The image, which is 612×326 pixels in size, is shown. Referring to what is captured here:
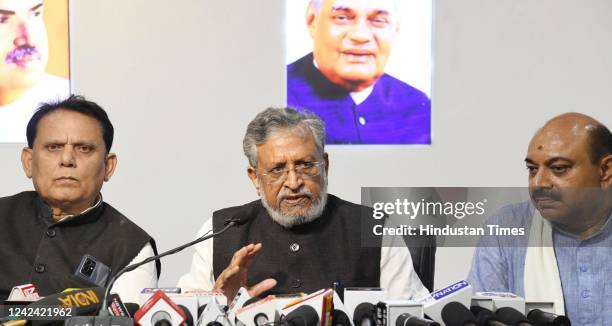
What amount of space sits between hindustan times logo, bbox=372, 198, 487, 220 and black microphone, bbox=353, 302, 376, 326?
1.00 metres

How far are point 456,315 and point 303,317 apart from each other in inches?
15.0

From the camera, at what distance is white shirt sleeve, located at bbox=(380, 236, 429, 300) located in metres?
2.93

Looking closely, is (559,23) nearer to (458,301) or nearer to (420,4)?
(420,4)

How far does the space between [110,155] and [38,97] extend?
1575mm

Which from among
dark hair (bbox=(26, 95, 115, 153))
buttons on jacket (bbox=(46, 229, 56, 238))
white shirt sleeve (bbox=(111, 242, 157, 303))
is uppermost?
dark hair (bbox=(26, 95, 115, 153))

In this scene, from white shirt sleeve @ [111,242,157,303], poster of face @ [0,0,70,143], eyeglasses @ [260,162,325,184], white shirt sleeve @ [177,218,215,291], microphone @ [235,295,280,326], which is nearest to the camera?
microphone @ [235,295,280,326]

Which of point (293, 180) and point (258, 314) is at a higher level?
point (293, 180)

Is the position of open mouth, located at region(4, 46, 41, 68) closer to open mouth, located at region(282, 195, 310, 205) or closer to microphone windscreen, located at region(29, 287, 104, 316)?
open mouth, located at region(282, 195, 310, 205)

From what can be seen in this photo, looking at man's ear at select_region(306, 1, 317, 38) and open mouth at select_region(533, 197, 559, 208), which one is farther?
man's ear at select_region(306, 1, 317, 38)

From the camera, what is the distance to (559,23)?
4.45 meters

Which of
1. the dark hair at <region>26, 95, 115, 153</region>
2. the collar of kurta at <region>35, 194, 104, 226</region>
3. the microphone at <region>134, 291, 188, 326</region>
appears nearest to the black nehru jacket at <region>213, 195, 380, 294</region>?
the collar of kurta at <region>35, 194, 104, 226</region>

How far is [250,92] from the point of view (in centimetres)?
441

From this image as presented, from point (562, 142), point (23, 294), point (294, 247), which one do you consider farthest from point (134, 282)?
point (562, 142)

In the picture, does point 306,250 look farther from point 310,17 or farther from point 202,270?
point 310,17
